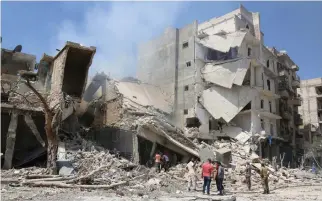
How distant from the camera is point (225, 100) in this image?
34594mm

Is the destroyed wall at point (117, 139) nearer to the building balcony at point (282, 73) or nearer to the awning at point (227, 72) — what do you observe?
the awning at point (227, 72)

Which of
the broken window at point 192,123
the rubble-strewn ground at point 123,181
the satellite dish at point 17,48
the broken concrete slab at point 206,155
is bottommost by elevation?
the rubble-strewn ground at point 123,181

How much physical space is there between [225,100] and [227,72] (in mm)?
2918

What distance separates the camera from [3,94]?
19656mm

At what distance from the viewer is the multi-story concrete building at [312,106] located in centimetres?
5088

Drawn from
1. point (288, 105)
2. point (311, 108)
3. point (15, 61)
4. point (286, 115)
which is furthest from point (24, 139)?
point (311, 108)

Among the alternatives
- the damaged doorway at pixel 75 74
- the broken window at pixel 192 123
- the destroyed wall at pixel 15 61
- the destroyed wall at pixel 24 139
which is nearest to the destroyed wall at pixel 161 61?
the broken window at pixel 192 123

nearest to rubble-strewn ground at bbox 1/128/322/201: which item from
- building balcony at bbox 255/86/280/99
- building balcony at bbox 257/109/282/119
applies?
building balcony at bbox 257/109/282/119

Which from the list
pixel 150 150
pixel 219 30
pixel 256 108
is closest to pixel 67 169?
pixel 150 150

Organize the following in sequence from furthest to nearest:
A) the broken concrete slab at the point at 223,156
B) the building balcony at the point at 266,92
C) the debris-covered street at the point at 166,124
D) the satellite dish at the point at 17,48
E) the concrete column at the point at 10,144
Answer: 1. the building balcony at the point at 266,92
2. the satellite dish at the point at 17,48
3. the broken concrete slab at the point at 223,156
4. the concrete column at the point at 10,144
5. the debris-covered street at the point at 166,124

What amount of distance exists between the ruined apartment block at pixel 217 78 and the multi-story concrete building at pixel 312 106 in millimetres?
14875

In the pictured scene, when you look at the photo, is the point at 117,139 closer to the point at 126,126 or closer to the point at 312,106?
the point at 126,126

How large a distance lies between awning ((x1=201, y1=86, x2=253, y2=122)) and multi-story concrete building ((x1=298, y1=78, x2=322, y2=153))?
20781 millimetres

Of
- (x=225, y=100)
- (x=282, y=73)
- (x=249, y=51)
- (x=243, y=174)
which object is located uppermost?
(x=249, y=51)
